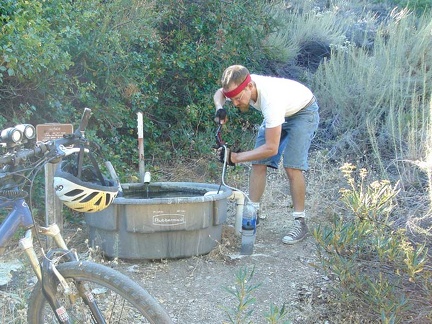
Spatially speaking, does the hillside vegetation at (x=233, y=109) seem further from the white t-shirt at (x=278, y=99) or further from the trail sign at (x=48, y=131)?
the trail sign at (x=48, y=131)

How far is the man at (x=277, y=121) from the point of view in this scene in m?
4.58

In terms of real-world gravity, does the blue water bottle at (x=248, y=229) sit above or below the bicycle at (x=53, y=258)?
below

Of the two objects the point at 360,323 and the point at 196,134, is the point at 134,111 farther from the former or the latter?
the point at 360,323

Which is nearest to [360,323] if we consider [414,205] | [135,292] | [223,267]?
[223,267]

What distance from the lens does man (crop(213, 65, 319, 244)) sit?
4.58 m

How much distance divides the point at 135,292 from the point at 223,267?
2.10 m

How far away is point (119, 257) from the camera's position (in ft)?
14.5

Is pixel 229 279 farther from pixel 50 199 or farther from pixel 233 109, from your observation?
pixel 233 109

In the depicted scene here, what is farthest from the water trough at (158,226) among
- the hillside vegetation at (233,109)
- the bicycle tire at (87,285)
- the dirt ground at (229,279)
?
the bicycle tire at (87,285)

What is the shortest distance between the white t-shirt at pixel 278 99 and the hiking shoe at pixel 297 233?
0.90 m

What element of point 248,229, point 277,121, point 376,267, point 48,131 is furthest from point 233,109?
point 376,267

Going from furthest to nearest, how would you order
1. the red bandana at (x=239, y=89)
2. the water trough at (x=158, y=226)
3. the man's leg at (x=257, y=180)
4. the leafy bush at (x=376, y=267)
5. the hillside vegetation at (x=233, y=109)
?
the man's leg at (x=257, y=180), the red bandana at (x=239, y=89), the water trough at (x=158, y=226), the hillside vegetation at (x=233, y=109), the leafy bush at (x=376, y=267)

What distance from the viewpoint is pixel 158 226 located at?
4.30 m

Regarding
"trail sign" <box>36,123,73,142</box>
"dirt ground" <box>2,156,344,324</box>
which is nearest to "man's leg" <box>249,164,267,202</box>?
"dirt ground" <box>2,156,344,324</box>
